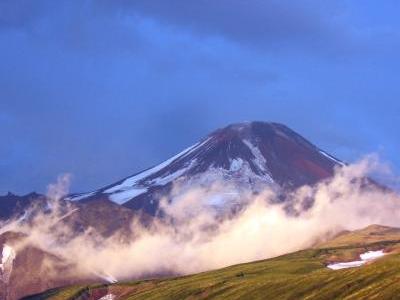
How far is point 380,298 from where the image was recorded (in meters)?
185

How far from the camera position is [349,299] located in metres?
192

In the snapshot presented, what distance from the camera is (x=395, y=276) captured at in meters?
198

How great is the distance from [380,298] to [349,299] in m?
8.54

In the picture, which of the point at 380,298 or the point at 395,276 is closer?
the point at 380,298

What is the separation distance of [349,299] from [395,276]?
1355 centimetres

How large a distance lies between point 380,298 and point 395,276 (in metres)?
14.7
